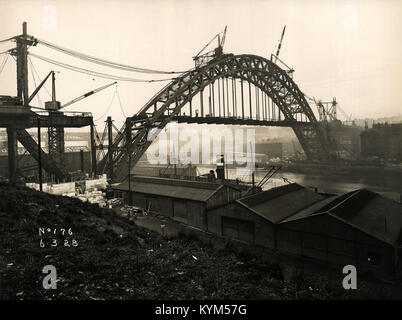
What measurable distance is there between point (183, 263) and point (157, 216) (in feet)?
46.2

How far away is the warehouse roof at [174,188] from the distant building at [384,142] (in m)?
43.0

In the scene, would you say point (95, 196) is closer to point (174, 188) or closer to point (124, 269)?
point (174, 188)

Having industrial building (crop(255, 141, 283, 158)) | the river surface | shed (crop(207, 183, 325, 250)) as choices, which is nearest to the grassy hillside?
shed (crop(207, 183, 325, 250))

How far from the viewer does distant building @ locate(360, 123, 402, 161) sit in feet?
154

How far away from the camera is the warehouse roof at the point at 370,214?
1303 cm

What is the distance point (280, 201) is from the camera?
19125 millimetres

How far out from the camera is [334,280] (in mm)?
12297

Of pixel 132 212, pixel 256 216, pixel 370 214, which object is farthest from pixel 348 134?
pixel 132 212

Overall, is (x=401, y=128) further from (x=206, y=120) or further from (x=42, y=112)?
(x=42, y=112)

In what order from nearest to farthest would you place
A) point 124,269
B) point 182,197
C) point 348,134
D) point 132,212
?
point 124,269, point 182,197, point 132,212, point 348,134

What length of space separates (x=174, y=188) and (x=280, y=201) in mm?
9032

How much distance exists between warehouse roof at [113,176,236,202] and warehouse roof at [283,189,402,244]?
23.0 feet

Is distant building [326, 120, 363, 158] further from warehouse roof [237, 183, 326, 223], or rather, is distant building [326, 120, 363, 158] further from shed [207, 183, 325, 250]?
shed [207, 183, 325, 250]
